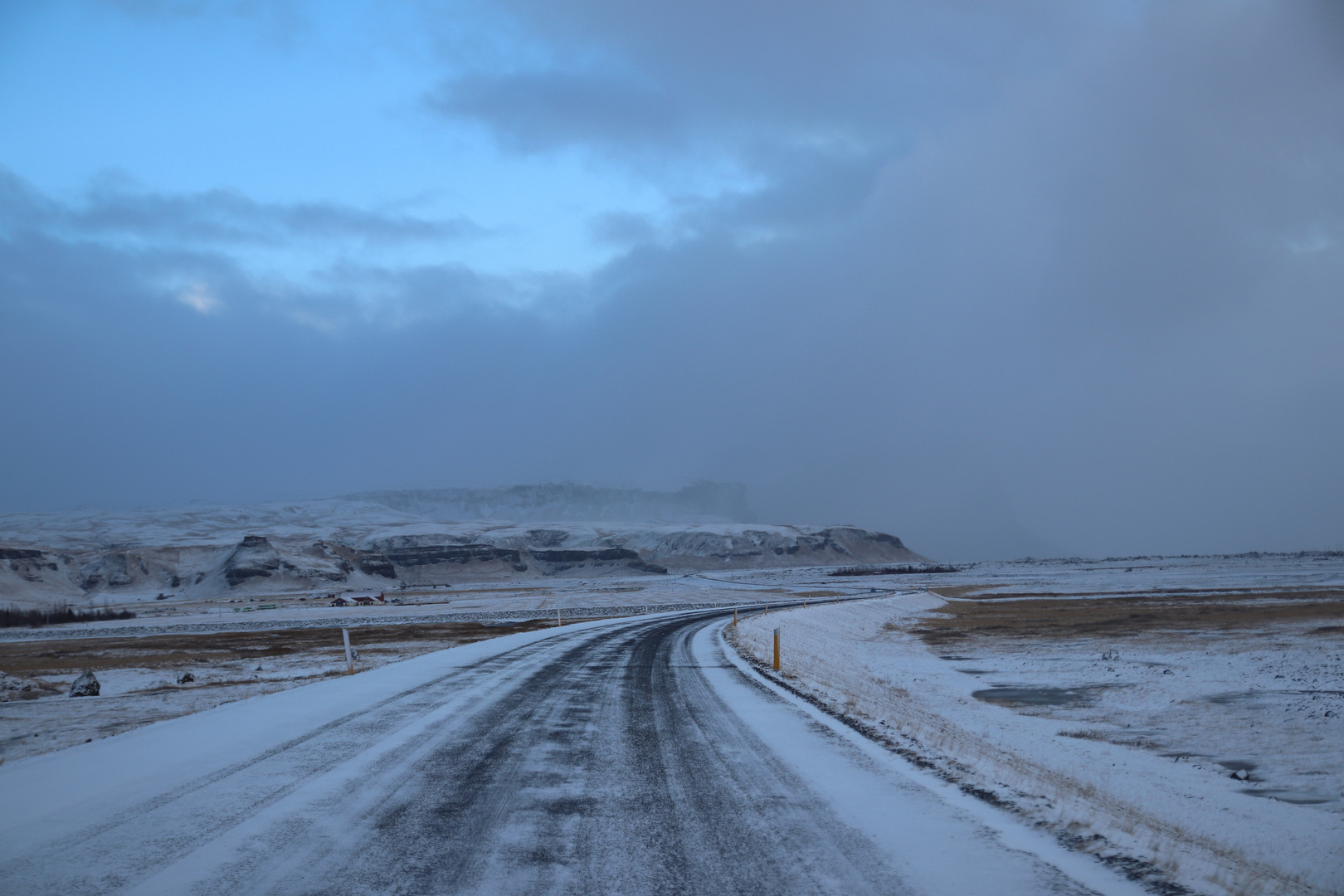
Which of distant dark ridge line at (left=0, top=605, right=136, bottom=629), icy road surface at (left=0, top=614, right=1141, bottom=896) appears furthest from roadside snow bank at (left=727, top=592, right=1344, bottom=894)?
distant dark ridge line at (left=0, top=605, right=136, bottom=629)

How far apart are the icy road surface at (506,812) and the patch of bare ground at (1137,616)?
31.8 meters

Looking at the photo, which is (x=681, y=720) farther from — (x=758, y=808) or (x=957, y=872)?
(x=957, y=872)

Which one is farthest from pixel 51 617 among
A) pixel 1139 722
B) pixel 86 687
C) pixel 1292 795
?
pixel 1292 795

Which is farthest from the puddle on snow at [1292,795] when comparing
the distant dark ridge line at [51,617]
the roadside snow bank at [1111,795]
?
the distant dark ridge line at [51,617]

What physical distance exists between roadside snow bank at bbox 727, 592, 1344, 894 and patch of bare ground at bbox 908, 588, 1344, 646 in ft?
75.1

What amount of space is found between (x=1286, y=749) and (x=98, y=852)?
56.1ft

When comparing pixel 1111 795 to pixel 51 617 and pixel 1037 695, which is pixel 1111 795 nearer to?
pixel 1037 695

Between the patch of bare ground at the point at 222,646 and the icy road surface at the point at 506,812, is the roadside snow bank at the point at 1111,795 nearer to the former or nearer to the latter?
A: the icy road surface at the point at 506,812

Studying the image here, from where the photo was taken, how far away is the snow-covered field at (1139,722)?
7402 mm

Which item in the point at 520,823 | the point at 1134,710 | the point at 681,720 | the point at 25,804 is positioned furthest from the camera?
the point at 1134,710

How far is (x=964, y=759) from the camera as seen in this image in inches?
381

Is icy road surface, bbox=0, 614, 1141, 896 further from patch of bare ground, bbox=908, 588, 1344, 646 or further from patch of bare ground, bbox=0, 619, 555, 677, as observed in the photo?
patch of bare ground, bbox=908, 588, 1344, 646

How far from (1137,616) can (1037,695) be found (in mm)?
33557

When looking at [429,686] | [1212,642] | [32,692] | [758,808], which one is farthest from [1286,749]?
[32,692]
